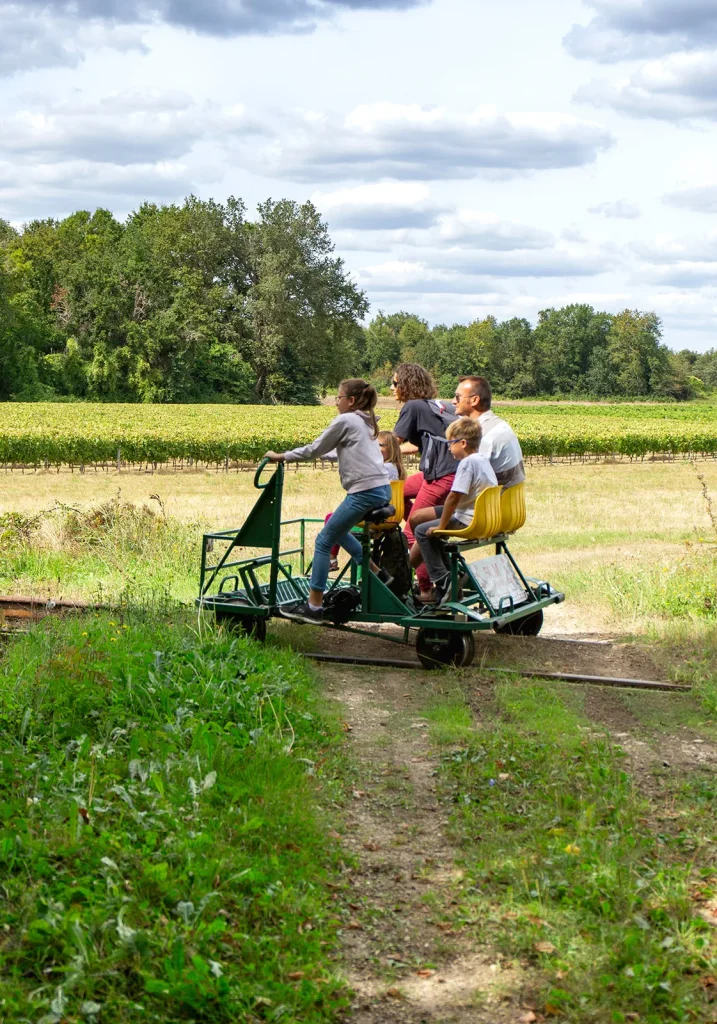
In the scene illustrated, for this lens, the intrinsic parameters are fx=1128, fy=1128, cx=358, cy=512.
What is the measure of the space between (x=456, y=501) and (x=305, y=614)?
1281 mm

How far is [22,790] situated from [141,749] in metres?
0.66

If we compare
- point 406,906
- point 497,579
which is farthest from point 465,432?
point 406,906

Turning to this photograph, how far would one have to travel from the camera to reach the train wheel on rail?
7.85 meters

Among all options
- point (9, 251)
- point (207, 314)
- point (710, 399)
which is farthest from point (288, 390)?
point (710, 399)

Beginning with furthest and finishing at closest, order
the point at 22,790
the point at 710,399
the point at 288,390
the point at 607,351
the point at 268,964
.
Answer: the point at 607,351
the point at 710,399
the point at 288,390
the point at 22,790
the point at 268,964

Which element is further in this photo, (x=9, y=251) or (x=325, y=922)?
(x=9, y=251)

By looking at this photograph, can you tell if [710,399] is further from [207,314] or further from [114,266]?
[114,266]

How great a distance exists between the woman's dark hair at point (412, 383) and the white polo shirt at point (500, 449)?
44 cm

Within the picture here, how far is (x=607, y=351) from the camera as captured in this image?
4321 inches

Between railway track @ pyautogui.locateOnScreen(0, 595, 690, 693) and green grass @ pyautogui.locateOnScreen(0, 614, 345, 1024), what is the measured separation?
1378 mm

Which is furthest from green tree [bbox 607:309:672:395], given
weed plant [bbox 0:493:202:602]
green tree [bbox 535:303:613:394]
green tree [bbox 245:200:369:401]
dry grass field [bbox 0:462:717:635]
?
weed plant [bbox 0:493:202:602]

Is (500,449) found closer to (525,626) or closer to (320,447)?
(320,447)

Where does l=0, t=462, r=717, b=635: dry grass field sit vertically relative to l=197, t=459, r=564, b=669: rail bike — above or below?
below

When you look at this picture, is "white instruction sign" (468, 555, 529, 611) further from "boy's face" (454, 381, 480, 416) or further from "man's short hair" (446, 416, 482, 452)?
"boy's face" (454, 381, 480, 416)
